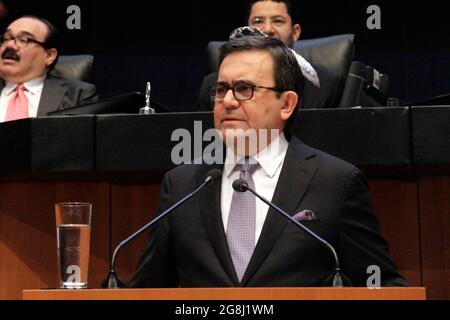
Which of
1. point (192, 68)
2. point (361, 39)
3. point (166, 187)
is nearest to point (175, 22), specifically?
point (192, 68)

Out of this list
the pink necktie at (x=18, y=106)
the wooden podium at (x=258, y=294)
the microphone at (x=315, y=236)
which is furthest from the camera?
the pink necktie at (x=18, y=106)

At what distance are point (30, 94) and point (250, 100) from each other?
1.85 metres

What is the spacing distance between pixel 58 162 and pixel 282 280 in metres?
0.96

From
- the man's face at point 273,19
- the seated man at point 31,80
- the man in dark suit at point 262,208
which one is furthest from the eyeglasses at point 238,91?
the man's face at point 273,19

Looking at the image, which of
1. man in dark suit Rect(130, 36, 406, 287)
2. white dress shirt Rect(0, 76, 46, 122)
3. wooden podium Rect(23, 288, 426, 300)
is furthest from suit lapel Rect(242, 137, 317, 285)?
white dress shirt Rect(0, 76, 46, 122)

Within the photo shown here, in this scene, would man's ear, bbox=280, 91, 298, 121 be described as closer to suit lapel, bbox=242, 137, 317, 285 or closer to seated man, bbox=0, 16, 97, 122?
suit lapel, bbox=242, 137, 317, 285

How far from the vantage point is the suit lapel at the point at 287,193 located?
88.5 inches

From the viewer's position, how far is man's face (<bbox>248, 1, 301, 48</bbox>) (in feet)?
13.4

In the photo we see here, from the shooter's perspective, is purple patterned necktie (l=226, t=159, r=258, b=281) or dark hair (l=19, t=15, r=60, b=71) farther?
dark hair (l=19, t=15, r=60, b=71)

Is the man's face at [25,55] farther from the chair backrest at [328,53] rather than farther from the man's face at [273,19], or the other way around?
the man's face at [273,19]

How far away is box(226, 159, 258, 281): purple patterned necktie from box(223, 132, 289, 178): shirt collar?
8 centimetres

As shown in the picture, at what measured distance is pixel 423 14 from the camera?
500cm

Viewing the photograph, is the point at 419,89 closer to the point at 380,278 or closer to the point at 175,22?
the point at 175,22

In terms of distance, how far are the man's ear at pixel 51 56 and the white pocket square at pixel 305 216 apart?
211cm
